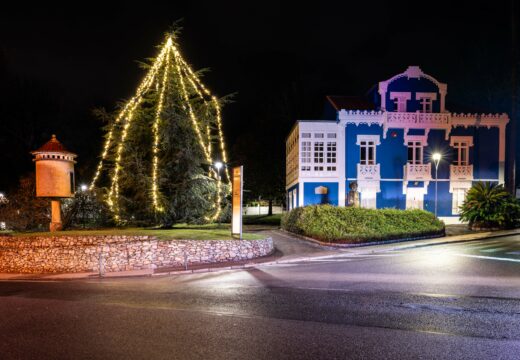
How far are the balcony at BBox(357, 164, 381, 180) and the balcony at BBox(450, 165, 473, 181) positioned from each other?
6059mm

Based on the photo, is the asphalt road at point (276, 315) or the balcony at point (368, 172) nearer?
the asphalt road at point (276, 315)

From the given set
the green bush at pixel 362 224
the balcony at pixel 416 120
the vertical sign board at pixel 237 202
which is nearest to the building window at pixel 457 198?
the balcony at pixel 416 120

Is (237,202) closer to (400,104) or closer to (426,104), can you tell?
(400,104)

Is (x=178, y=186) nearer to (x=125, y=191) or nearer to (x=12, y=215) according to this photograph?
(x=125, y=191)

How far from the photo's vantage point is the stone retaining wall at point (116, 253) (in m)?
17.2

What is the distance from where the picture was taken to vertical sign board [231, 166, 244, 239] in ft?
66.4

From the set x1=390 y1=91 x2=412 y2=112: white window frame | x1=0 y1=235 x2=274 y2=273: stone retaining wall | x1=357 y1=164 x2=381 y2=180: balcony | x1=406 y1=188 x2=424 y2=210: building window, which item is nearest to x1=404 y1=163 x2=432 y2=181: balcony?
x1=406 y1=188 x2=424 y2=210: building window

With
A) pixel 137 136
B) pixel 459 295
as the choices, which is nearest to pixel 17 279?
pixel 137 136

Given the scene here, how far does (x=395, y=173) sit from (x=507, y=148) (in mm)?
10410

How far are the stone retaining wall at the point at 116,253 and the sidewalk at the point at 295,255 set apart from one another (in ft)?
2.08

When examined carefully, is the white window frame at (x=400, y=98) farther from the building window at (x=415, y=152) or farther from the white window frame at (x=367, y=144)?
the white window frame at (x=367, y=144)

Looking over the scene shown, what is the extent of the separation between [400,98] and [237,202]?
2035 cm

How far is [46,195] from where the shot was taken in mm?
22016

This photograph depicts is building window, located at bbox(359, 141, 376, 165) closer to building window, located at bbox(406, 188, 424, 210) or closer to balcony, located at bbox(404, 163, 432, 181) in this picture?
balcony, located at bbox(404, 163, 432, 181)
